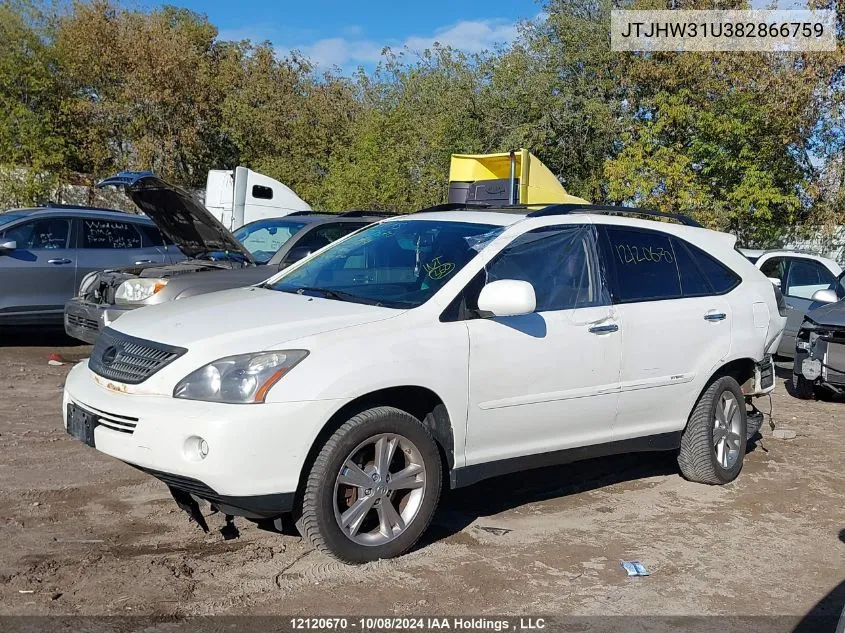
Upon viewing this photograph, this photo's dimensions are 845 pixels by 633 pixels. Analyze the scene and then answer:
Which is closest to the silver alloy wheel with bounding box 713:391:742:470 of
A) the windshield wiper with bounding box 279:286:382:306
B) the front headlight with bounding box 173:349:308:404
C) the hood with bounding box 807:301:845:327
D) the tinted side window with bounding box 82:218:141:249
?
the windshield wiper with bounding box 279:286:382:306

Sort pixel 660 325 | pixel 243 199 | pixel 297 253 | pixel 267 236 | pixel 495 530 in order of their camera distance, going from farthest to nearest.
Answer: pixel 243 199 < pixel 267 236 < pixel 297 253 < pixel 660 325 < pixel 495 530

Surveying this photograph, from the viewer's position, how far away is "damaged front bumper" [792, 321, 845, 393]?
946 cm

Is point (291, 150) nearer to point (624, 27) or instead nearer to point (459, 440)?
point (624, 27)

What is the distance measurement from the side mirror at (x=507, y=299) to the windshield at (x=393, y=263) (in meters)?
0.31

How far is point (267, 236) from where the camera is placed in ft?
37.5

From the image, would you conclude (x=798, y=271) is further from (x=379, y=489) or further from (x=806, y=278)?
(x=379, y=489)

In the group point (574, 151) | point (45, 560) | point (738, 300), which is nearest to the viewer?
point (45, 560)

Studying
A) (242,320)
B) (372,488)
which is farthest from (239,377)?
(372,488)

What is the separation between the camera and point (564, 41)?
24.0 meters

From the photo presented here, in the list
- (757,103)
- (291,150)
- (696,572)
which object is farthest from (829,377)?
(291,150)

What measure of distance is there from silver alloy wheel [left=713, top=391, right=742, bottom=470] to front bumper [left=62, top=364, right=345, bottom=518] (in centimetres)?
328

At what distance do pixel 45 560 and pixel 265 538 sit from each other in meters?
1.09

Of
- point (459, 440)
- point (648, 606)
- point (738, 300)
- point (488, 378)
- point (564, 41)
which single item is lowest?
point (648, 606)

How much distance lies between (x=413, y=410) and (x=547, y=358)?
0.87 m
